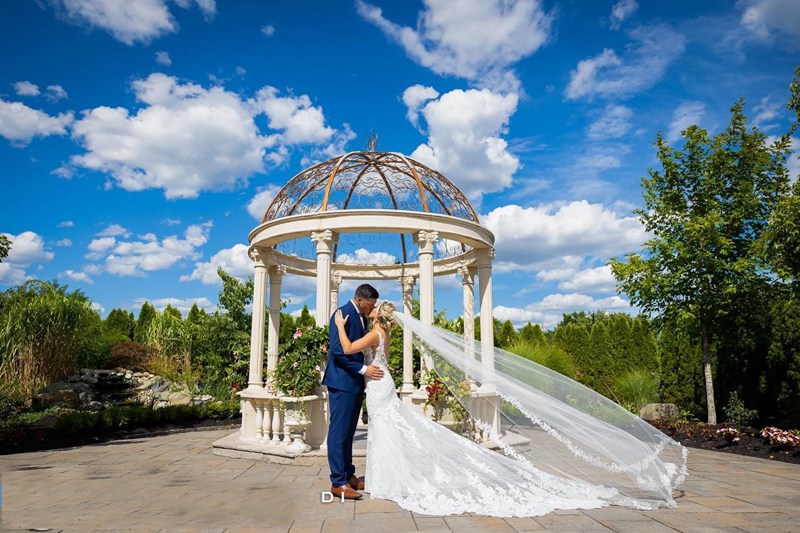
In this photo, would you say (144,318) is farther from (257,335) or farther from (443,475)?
(443,475)

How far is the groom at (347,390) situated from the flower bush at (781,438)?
824 centimetres

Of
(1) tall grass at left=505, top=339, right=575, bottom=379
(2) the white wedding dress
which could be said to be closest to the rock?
(1) tall grass at left=505, top=339, right=575, bottom=379

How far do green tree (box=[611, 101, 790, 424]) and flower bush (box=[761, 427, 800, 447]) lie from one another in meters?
2.45

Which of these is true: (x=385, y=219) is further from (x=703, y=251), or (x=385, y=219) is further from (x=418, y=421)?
(x=703, y=251)

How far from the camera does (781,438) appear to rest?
9258mm

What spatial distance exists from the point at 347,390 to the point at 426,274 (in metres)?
3.75

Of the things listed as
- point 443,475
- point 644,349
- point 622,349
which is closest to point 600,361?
point 622,349

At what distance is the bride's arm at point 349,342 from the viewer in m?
5.58

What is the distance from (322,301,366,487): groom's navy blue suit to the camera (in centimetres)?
550

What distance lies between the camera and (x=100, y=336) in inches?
803

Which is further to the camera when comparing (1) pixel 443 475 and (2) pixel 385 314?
(2) pixel 385 314

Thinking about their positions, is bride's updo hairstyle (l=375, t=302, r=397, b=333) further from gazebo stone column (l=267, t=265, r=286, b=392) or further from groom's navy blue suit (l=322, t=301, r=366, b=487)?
gazebo stone column (l=267, t=265, r=286, b=392)

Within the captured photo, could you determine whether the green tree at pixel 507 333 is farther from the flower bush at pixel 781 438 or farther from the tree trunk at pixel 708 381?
the flower bush at pixel 781 438

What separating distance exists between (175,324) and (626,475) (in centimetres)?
2102
